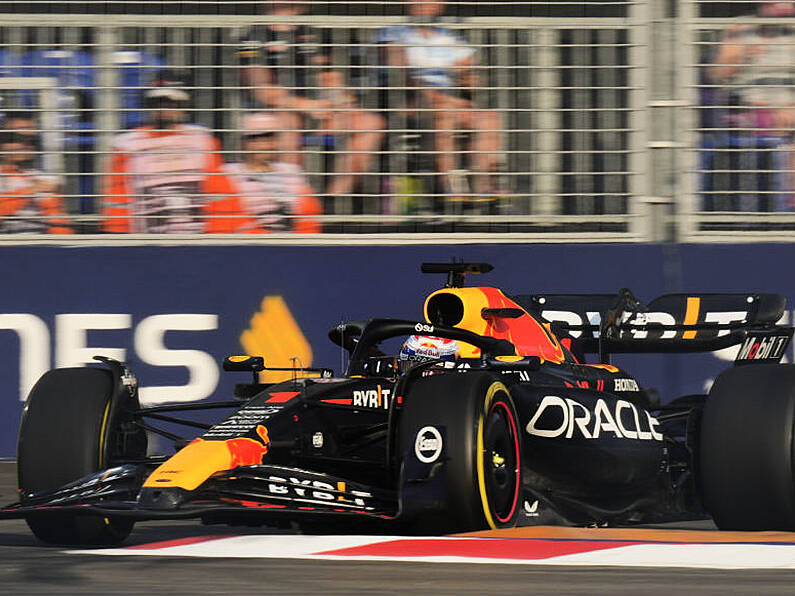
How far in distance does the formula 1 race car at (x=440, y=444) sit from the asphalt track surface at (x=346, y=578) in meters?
0.33

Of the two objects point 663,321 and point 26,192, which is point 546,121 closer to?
point 663,321

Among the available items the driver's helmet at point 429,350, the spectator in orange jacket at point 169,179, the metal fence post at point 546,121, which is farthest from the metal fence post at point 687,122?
the driver's helmet at point 429,350

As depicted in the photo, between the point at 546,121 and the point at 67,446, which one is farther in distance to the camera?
the point at 546,121

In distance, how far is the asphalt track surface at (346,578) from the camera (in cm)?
465

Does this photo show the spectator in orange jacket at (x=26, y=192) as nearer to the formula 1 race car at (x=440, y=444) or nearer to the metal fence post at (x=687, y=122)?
the formula 1 race car at (x=440, y=444)

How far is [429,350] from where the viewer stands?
674 cm

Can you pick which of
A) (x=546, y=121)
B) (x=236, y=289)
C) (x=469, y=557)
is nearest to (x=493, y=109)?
(x=546, y=121)

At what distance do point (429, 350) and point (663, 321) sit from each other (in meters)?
1.55

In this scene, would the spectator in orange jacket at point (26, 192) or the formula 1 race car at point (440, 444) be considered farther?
the spectator in orange jacket at point (26, 192)

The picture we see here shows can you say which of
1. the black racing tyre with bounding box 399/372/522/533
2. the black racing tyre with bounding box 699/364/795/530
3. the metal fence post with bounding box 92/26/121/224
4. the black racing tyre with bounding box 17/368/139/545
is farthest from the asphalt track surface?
the metal fence post with bounding box 92/26/121/224

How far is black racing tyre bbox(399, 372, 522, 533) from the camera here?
5.57 m

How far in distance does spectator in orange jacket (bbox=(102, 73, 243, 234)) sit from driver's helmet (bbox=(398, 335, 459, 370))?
2.80 metres

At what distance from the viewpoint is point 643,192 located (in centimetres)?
934

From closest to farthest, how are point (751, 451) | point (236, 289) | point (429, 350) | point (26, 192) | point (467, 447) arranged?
1. point (467, 447)
2. point (751, 451)
3. point (429, 350)
4. point (236, 289)
5. point (26, 192)
